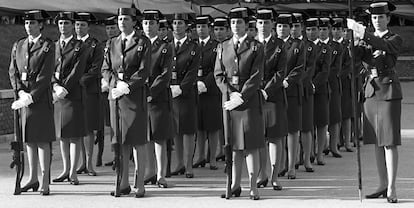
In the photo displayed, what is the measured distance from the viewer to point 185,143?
12.1 metres

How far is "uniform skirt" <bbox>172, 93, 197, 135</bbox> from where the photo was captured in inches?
471

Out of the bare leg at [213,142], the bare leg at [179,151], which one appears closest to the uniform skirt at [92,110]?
the bare leg at [179,151]

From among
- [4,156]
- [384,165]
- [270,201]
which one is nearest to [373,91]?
[384,165]

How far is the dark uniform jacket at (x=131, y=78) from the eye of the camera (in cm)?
984

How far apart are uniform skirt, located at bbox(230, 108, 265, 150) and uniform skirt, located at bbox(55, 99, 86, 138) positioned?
2220mm

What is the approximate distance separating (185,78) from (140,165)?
2019 millimetres

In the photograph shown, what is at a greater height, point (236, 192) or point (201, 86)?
Result: point (201, 86)

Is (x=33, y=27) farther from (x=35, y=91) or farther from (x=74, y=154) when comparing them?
(x=74, y=154)

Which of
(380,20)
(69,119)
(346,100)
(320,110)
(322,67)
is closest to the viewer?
(380,20)

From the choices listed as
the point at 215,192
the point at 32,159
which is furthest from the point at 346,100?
the point at 32,159

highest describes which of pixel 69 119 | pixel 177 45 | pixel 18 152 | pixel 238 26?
pixel 238 26

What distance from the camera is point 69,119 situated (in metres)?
11.1

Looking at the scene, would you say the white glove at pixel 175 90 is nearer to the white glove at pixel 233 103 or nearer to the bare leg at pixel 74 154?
the bare leg at pixel 74 154

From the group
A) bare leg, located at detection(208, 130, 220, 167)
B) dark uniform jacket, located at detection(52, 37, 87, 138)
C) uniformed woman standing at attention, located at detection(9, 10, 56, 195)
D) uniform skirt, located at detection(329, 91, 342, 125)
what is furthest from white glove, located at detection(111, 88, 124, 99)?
uniform skirt, located at detection(329, 91, 342, 125)
